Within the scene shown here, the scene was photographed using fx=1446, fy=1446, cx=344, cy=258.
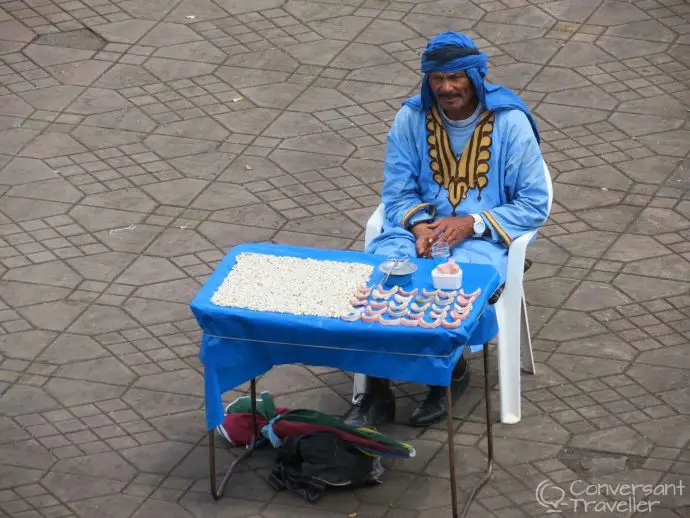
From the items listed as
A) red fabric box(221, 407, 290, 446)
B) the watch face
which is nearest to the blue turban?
the watch face

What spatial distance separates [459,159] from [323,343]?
4.64 feet

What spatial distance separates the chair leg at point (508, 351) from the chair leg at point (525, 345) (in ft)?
0.84

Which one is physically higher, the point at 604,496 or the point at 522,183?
the point at 522,183

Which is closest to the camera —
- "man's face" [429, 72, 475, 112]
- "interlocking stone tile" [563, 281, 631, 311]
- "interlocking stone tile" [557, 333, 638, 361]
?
"man's face" [429, 72, 475, 112]

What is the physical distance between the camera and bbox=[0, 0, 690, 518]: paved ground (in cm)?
645

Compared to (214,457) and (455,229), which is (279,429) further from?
(455,229)

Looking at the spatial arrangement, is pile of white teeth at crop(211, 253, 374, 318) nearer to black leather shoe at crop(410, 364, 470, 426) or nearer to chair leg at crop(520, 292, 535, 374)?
black leather shoe at crop(410, 364, 470, 426)

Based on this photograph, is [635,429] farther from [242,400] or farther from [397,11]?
[397,11]

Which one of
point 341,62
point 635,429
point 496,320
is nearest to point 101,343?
point 496,320

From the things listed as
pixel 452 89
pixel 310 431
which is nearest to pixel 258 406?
pixel 310 431

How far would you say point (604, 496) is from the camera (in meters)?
6.15

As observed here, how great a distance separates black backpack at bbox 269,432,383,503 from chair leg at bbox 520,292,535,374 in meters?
1.10

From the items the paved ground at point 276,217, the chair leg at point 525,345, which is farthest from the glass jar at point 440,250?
the paved ground at point 276,217

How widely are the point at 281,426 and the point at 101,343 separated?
1.37 m
